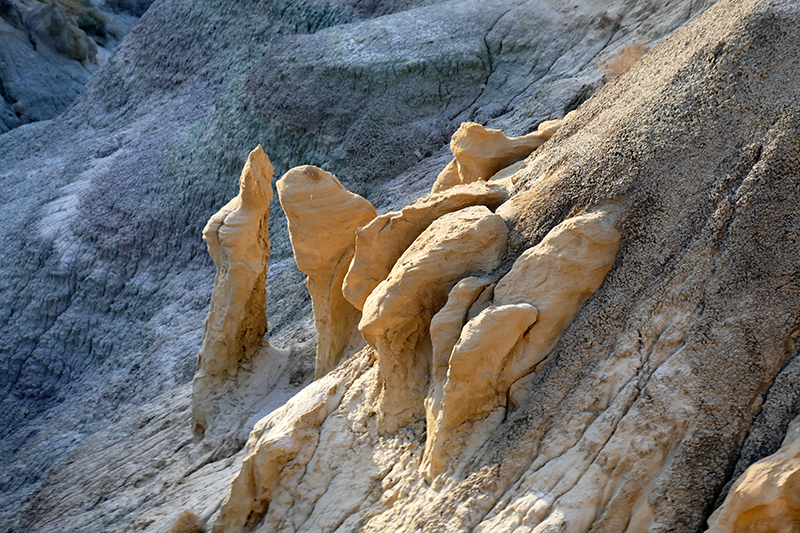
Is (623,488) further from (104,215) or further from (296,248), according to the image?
(104,215)

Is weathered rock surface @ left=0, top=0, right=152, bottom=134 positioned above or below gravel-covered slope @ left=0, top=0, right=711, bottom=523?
above

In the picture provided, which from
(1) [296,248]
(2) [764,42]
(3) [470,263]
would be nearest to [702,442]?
(3) [470,263]

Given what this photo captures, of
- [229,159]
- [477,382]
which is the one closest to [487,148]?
[477,382]

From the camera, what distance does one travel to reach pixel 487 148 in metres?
7.33

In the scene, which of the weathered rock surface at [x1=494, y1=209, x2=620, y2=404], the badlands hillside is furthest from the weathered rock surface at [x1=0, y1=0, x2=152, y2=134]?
the weathered rock surface at [x1=494, y1=209, x2=620, y2=404]

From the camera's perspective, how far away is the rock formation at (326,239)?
7.59m

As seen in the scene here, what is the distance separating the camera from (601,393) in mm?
4176

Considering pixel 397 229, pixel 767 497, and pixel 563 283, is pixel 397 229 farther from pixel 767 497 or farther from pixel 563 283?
pixel 767 497

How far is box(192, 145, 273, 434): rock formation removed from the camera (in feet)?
28.3

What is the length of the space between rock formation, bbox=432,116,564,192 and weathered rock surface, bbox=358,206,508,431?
1.91 meters

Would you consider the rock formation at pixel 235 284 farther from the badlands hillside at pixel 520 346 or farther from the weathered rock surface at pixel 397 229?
the weathered rock surface at pixel 397 229

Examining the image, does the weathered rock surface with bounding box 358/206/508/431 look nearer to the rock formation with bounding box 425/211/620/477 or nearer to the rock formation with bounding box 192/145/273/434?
the rock formation with bounding box 425/211/620/477

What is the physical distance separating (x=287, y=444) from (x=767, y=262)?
Answer: 12.5 ft

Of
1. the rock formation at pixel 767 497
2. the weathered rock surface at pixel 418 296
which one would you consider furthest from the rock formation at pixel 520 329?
the rock formation at pixel 767 497
